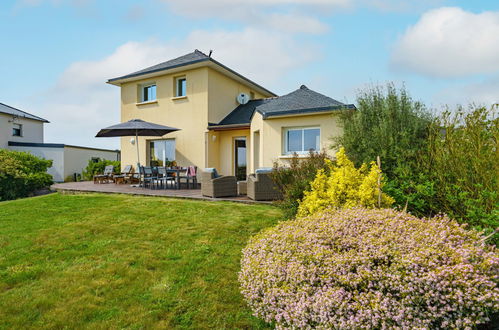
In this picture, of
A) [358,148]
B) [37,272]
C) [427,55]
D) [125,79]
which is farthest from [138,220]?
[125,79]

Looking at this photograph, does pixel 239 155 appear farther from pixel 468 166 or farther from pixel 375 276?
pixel 375 276

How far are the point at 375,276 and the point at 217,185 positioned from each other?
813cm

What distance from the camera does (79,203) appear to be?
10039 millimetres

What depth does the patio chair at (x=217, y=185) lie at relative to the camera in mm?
10617

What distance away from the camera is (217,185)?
10617 millimetres

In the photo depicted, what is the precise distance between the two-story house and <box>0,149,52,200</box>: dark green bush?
5.13 meters

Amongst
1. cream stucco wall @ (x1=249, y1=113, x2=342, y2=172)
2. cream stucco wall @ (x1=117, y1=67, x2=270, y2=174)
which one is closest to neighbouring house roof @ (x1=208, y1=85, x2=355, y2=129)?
cream stucco wall @ (x1=249, y1=113, x2=342, y2=172)

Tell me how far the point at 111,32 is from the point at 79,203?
5752 millimetres

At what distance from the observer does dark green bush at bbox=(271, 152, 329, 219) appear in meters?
6.86

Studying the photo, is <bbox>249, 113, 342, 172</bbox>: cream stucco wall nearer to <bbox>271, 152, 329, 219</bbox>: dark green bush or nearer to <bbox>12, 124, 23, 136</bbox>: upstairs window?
<bbox>271, 152, 329, 219</bbox>: dark green bush

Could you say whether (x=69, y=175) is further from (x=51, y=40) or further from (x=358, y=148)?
(x=358, y=148)

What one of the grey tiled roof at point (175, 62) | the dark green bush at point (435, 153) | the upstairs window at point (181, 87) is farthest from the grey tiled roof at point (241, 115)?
the dark green bush at point (435, 153)

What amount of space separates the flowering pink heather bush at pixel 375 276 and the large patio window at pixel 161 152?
47.4 ft

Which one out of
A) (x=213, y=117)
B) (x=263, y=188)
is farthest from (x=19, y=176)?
(x=263, y=188)
